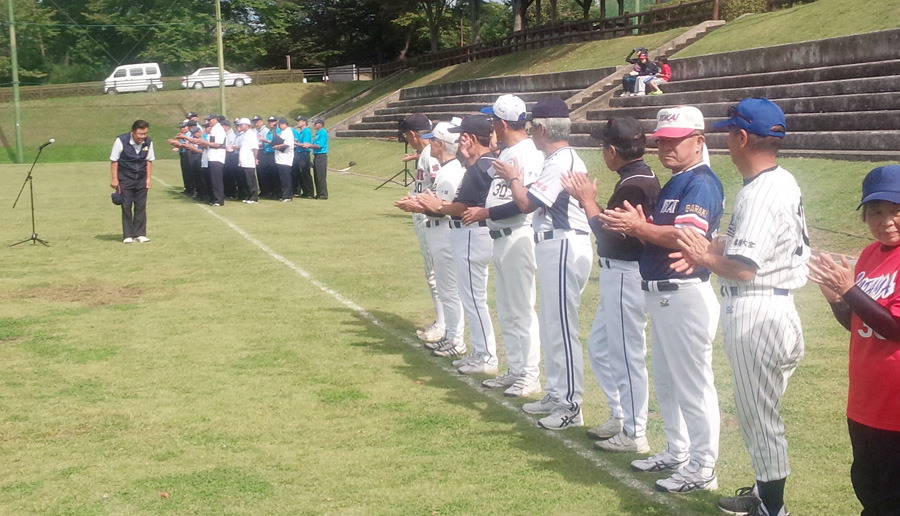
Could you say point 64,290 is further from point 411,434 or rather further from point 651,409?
point 651,409

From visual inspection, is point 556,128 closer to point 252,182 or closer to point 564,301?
point 564,301

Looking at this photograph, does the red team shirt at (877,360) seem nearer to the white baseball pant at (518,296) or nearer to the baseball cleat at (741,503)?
the baseball cleat at (741,503)

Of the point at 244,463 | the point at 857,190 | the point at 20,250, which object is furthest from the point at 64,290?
the point at 857,190

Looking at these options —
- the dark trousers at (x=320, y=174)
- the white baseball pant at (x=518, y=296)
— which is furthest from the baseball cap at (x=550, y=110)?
the dark trousers at (x=320, y=174)

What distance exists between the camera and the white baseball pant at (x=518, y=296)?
729 cm

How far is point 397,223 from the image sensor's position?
18.7 m

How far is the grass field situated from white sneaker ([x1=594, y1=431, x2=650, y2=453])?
0.11m

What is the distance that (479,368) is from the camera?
322 inches

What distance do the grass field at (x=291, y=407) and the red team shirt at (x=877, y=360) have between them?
1312 mm

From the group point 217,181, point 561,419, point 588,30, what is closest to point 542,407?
point 561,419

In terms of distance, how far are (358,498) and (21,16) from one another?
6710 centimetres

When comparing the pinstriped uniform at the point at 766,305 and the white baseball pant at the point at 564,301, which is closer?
the pinstriped uniform at the point at 766,305

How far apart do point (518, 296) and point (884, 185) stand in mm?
3731

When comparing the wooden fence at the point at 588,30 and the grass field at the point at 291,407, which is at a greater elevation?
the wooden fence at the point at 588,30
